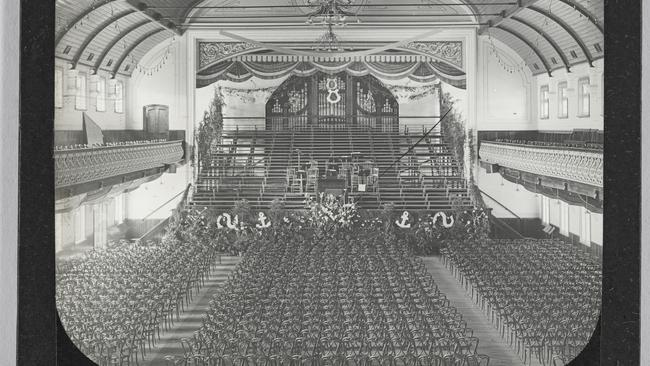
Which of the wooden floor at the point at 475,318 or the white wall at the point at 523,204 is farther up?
the white wall at the point at 523,204

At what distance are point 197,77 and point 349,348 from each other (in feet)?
8.43

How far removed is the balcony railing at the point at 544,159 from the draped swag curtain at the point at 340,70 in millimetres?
630

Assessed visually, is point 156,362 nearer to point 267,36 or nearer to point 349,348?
point 349,348

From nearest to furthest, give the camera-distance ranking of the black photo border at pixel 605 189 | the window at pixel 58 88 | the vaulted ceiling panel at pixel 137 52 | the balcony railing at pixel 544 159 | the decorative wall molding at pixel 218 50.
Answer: the black photo border at pixel 605 189
the window at pixel 58 88
the balcony railing at pixel 544 159
the vaulted ceiling panel at pixel 137 52
the decorative wall molding at pixel 218 50

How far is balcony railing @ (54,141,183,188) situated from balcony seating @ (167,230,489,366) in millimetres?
1076

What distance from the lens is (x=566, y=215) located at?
6.58 meters

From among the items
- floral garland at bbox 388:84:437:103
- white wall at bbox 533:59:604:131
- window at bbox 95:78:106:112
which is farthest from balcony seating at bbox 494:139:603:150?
window at bbox 95:78:106:112

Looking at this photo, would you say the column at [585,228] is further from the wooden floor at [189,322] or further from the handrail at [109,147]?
the handrail at [109,147]

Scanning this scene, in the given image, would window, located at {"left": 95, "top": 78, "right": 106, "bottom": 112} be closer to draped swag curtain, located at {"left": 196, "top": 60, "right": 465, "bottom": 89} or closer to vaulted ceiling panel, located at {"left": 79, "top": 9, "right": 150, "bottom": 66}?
vaulted ceiling panel, located at {"left": 79, "top": 9, "right": 150, "bottom": 66}

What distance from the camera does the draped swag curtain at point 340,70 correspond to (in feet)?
21.7

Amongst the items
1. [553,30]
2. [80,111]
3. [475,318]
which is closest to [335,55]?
[553,30]

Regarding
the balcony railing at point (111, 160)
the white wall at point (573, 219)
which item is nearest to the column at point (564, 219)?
the white wall at point (573, 219)

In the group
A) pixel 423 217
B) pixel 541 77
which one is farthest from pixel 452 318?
pixel 541 77

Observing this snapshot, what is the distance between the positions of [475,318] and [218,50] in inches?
121
